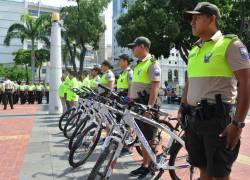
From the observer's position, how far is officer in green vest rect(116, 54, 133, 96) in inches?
317

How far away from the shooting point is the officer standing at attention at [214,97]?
10.9 feet

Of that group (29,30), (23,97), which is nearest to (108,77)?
(23,97)

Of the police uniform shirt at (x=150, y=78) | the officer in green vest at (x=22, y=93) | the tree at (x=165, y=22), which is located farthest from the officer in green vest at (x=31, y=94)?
the police uniform shirt at (x=150, y=78)

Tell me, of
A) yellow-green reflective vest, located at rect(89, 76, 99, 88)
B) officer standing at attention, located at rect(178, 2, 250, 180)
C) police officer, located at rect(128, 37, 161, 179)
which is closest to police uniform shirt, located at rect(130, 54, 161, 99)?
police officer, located at rect(128, 37, 161, 179)

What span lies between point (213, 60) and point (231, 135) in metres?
0.64

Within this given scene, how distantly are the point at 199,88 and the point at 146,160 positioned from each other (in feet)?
8.79

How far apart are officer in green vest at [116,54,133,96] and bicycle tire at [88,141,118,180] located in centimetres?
341

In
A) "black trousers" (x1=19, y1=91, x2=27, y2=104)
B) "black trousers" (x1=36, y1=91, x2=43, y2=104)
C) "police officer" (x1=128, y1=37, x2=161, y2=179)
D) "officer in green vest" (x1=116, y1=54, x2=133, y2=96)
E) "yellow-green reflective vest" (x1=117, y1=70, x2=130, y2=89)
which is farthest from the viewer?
"black trousers" (x1=36, y1=91, x2=43, y2=104)

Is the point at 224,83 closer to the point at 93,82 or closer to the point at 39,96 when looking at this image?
the point at 93,82

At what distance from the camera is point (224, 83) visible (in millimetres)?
3506

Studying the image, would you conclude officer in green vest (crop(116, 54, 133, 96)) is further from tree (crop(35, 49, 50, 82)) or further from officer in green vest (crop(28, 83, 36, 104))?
tree (crop(35, 49, 50, 82))

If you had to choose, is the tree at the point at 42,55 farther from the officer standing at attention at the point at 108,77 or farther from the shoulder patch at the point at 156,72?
the shoulder patch at the point at 156,72

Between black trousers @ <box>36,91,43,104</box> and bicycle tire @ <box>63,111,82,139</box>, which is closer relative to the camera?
bicycle tire @ <box>63,111,82,139</box>

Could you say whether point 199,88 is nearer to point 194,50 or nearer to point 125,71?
point 194,50
